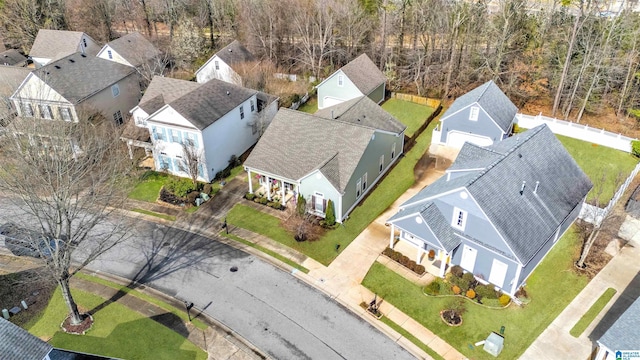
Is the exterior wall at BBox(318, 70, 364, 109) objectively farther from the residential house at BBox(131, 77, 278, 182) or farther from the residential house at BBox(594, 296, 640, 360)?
the residential house at BBox(594, 296, 640, 360)

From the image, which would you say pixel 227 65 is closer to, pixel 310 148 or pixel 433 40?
pixel 310 148

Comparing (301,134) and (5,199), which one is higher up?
(301,134)

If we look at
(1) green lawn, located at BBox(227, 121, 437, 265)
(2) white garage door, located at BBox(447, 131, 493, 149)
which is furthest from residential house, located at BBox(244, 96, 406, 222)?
(2) white garage door, located at BBox(447, 131, 493, 149)

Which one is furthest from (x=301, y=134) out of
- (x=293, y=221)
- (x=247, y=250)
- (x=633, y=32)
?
(x=633, y=32)

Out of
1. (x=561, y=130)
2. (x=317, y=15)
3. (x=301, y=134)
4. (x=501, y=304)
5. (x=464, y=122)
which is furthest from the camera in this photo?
(x=317, y=15)

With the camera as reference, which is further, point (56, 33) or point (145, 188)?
point (56, 33)

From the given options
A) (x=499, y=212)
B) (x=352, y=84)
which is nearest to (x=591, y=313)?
(x=499, y=212)

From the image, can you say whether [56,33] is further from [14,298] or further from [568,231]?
[568,231]
